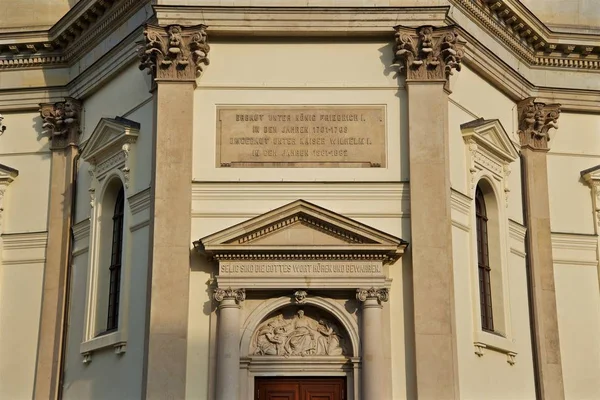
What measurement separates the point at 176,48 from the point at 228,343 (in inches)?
267

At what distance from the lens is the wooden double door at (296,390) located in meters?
22.9

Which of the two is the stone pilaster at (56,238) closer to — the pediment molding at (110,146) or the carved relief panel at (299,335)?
the pediment molding at (110,146)

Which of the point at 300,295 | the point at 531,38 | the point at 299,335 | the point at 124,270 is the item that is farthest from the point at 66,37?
the point at 531,38

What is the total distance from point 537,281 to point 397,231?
586 centimetres

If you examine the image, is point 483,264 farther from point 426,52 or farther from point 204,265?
point 204,265

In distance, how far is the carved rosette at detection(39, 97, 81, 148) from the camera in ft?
92.7

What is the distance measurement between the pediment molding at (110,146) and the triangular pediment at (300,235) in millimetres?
3741

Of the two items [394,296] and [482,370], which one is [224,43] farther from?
[482,370]

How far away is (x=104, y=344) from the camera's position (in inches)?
974

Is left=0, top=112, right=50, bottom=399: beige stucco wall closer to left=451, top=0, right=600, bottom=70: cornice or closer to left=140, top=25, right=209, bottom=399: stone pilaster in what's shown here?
left=140, top=25, right=209, bottom=399: stone pilaster

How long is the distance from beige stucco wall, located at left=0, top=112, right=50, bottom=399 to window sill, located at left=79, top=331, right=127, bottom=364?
2426 mm

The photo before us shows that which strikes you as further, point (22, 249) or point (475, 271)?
point (22, 249)

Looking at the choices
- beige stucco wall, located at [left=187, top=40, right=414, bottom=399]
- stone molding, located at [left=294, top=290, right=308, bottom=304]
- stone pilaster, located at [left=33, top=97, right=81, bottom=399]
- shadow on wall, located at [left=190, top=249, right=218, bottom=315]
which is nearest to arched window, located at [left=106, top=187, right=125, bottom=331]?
stone pilaster, located at [left=33, top=97, right=81, bottom=399]

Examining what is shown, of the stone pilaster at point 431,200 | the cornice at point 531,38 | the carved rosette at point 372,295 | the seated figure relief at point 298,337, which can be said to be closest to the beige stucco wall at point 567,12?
the cornice at point 531,38
